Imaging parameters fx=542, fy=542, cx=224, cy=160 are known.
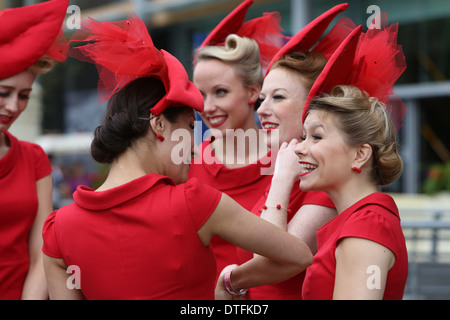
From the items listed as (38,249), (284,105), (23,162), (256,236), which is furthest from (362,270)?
(23,162)

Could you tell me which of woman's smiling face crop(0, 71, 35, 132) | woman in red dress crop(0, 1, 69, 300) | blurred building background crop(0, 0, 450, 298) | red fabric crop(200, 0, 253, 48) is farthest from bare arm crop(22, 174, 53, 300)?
blurred building background crop(0, 0, 450, 298)

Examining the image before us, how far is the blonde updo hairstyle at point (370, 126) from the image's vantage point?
192cm

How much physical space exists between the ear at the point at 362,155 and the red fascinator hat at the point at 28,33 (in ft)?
4.37

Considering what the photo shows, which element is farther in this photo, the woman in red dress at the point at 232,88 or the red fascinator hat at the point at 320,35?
the woman in red dress at the point at 232,88

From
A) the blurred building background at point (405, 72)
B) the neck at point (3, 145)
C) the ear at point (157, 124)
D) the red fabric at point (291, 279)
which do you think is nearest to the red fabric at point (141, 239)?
the ear at point (157, 124)

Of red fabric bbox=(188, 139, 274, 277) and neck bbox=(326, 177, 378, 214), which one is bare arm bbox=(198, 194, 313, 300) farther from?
red fabric bbox=(188, 139, 274, 277)

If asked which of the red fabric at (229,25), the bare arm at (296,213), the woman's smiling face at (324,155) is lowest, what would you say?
the bare arm at (296,213)

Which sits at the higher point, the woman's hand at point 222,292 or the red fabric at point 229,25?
the red fabric at point 229,25

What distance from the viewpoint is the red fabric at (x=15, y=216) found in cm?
242

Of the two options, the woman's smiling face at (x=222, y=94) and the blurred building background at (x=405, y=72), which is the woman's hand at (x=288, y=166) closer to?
the woman's smiling face at (x=222, y=94)

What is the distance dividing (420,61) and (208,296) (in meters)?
8.43

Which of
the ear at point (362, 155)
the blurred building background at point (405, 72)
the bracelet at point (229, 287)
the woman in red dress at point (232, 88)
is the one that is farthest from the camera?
the blurred building background at point (405, 72)

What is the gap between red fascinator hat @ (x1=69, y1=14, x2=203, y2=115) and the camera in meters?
1.80

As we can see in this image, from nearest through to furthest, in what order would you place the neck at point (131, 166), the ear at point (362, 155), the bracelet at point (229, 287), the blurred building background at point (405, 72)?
Result: the neck at point (131, 166) → the ear at point (362, 155) → the bracelet at point (229, 287) → the blurred building background at point (405, 72)
